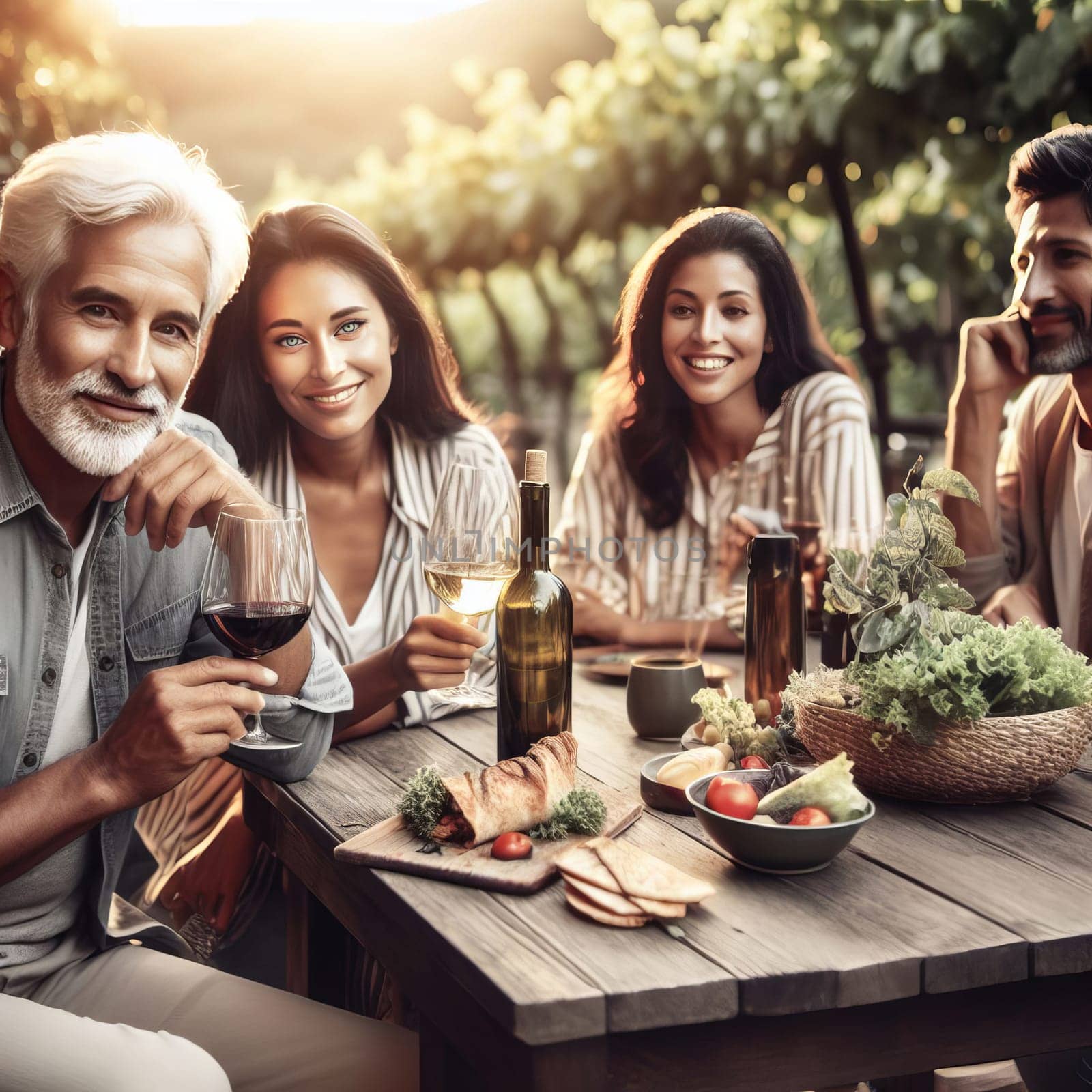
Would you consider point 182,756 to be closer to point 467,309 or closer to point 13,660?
point 13,660

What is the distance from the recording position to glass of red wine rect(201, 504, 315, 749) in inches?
57.0

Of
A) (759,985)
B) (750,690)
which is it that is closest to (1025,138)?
(750,690)

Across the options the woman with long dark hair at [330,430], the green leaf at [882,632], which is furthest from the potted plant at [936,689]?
the woman with long dark hair at [330,430]

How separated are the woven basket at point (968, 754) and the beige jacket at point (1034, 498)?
119cm

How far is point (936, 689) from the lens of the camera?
4.74 ft

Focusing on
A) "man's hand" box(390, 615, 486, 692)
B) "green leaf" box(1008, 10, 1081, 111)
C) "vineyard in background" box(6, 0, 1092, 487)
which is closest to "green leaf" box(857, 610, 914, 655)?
"man's hand" box(390, 615, 486, 692)

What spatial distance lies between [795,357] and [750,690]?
47.5 inches

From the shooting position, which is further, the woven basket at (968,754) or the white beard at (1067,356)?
the white beard at (1067,356)

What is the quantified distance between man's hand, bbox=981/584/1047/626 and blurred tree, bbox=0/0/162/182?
2.83 metres

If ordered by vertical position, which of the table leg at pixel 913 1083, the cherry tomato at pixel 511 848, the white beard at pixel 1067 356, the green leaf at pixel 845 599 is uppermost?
the white beard at pixel 1067 356

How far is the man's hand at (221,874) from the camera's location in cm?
231

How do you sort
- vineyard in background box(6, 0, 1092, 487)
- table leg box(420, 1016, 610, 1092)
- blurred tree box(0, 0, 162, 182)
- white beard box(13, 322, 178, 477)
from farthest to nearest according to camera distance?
vineyard in background box(6, 0, 1092, 487)
blurred tree box(0, 0, 162, 182)
white beard box(13, 322, 178, 477)
table leg box(420, 1016, 610, 1092)

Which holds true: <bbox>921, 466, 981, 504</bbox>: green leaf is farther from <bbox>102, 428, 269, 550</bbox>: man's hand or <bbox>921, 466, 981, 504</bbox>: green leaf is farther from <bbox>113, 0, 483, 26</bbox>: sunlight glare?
<bbox>113, 0, 483, 26</bbox>: sunlight glare

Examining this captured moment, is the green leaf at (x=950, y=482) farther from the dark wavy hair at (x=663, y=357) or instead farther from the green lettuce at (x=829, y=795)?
the dark wavy hair at (x=663, y=357)
